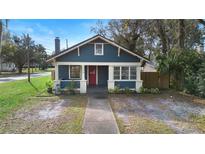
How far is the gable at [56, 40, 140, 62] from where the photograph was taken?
1600cm

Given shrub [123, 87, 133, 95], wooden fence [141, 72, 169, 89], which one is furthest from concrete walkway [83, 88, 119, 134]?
wooden fence [141, 72, 169, 89]

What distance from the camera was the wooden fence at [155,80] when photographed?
17672mm

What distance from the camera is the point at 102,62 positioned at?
16.1 metres

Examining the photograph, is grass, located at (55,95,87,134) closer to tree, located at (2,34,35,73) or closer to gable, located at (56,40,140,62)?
gable, located at (56,40,140,62)

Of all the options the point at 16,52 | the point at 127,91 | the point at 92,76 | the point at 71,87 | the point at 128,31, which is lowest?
the point at 127,91

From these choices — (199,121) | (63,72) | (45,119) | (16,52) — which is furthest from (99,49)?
(16,52)

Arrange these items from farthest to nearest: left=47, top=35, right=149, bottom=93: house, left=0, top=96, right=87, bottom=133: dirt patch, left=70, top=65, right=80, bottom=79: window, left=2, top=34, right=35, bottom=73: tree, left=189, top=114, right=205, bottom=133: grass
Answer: left=2, top=34, right=35, bottom=73: tree, left=70, top=65, right=80, bottom=79: window, left=47, top=35, right=149, bottom=93: house, left=189, top=114, right=205, bottom=133: grass, left=0, top=96, right=87, bottom=133: dirt patch

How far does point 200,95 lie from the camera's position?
552 inches

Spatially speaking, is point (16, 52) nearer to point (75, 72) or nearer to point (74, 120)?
point (75, 72)

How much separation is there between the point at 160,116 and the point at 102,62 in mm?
7952

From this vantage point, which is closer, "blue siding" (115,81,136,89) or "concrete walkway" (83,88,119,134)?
"concrete walkway" (83,88,119,134)

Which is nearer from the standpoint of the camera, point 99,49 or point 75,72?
point 99,49
